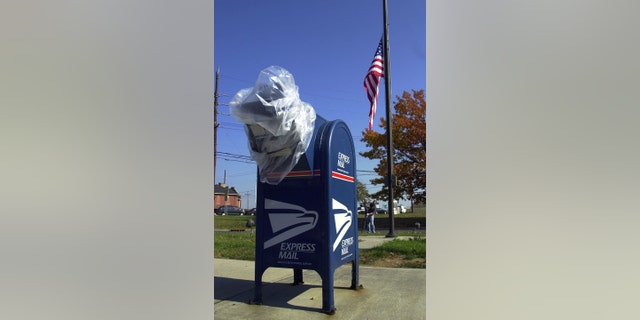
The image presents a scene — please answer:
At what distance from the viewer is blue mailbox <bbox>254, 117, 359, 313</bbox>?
120 inches

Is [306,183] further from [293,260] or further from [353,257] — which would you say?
[353,257]

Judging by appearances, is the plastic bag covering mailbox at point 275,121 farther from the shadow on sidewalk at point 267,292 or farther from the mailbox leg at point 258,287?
the shadow on sidewalk at point 267,292

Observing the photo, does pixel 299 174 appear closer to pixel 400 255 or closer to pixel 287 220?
pixel 287 220

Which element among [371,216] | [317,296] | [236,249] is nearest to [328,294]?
[317,296]

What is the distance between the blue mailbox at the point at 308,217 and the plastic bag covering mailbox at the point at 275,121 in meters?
0.10

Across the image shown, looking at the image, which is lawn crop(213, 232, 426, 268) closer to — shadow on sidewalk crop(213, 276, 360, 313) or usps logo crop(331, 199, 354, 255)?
shadow on sidewalk crop(213, 276, 360, 313)

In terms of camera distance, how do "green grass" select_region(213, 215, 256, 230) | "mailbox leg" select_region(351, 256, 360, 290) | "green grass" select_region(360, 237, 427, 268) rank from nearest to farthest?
"mailbox leg" select_region(351, 256, 360, 290)
"green grass" select_region(360, 237, 427, 268)
"green grass" select_region(213, 215, 256, 230)

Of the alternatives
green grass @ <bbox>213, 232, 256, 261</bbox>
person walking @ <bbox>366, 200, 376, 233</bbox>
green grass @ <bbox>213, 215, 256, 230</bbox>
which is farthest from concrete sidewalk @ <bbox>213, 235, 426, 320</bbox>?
person walking @ <bbox>366, 200, 376, 233</bbox>

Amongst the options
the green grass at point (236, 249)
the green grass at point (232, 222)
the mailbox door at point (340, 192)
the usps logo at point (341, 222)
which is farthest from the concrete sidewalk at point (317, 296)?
the green grass at point (232, 222)

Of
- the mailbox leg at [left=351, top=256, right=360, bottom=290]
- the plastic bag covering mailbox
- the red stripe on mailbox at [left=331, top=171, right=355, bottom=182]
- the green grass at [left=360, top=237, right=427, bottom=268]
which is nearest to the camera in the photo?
the plastic bag covering mailbox

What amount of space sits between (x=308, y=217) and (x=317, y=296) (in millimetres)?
824

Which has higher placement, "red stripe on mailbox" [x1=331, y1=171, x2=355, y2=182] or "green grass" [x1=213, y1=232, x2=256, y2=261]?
"red stripe on mailbox" [x1=331, y1=171, x2=355, y2=182]

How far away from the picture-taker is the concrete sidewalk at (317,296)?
3.04 meters

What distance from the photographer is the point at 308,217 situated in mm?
3098
